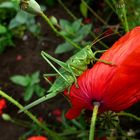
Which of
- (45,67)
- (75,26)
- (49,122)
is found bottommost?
(49,122)

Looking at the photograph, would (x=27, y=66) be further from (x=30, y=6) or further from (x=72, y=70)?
(x=72, y=70)

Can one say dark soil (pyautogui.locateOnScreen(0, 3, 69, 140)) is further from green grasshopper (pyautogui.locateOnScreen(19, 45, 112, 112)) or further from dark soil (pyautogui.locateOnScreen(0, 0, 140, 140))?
green grasshopper (pyautogui.locateOnScreen(19, 45, 112, 112))

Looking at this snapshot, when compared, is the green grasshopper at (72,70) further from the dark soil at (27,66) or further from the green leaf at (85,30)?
the dark soil at (27,66)

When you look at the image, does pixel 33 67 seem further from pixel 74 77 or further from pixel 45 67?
pixel 74 77

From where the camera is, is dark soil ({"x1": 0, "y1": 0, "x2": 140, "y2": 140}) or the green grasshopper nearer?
the green grasshopper

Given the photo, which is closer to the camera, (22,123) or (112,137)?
(112,137)

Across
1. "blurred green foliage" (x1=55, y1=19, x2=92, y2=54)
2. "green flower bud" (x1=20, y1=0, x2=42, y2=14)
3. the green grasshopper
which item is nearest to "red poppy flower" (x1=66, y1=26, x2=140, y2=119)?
the green grasshopper

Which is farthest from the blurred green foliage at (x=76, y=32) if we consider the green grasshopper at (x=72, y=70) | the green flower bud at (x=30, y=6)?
the green grasshopper at (x=72, y=70)

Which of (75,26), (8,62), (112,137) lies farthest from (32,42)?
(112,137)
